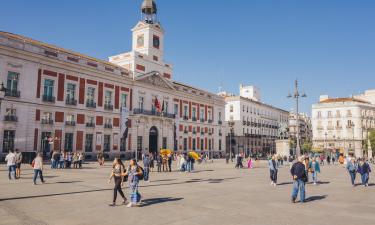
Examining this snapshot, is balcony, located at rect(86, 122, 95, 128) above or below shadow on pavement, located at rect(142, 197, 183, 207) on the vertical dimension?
above

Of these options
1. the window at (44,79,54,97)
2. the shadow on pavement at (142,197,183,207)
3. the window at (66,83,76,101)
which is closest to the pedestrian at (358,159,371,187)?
the shadow on pavement at (142,197,183,207)

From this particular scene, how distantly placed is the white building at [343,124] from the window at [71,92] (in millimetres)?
62561

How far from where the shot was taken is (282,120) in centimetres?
9994

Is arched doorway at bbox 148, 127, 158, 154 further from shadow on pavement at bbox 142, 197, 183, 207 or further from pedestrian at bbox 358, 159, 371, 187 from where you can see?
shadow on pavement at bbox 142, 197, 183, 207

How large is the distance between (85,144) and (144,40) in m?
21.3

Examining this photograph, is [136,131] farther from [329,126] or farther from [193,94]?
[329,126]

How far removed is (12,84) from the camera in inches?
1319

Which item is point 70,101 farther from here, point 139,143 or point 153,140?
point 153,140

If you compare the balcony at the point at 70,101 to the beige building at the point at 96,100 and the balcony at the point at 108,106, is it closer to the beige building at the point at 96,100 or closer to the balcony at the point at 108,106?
the beige building at the point at 96,100

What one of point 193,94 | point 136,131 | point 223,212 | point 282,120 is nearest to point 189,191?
point 223,212

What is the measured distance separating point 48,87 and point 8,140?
7613 millimetres

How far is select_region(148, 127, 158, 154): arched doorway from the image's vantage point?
50409mm

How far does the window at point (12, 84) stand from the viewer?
33.2 metres

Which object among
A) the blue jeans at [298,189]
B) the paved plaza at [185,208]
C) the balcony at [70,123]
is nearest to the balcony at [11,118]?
the balcony at [70,123]
